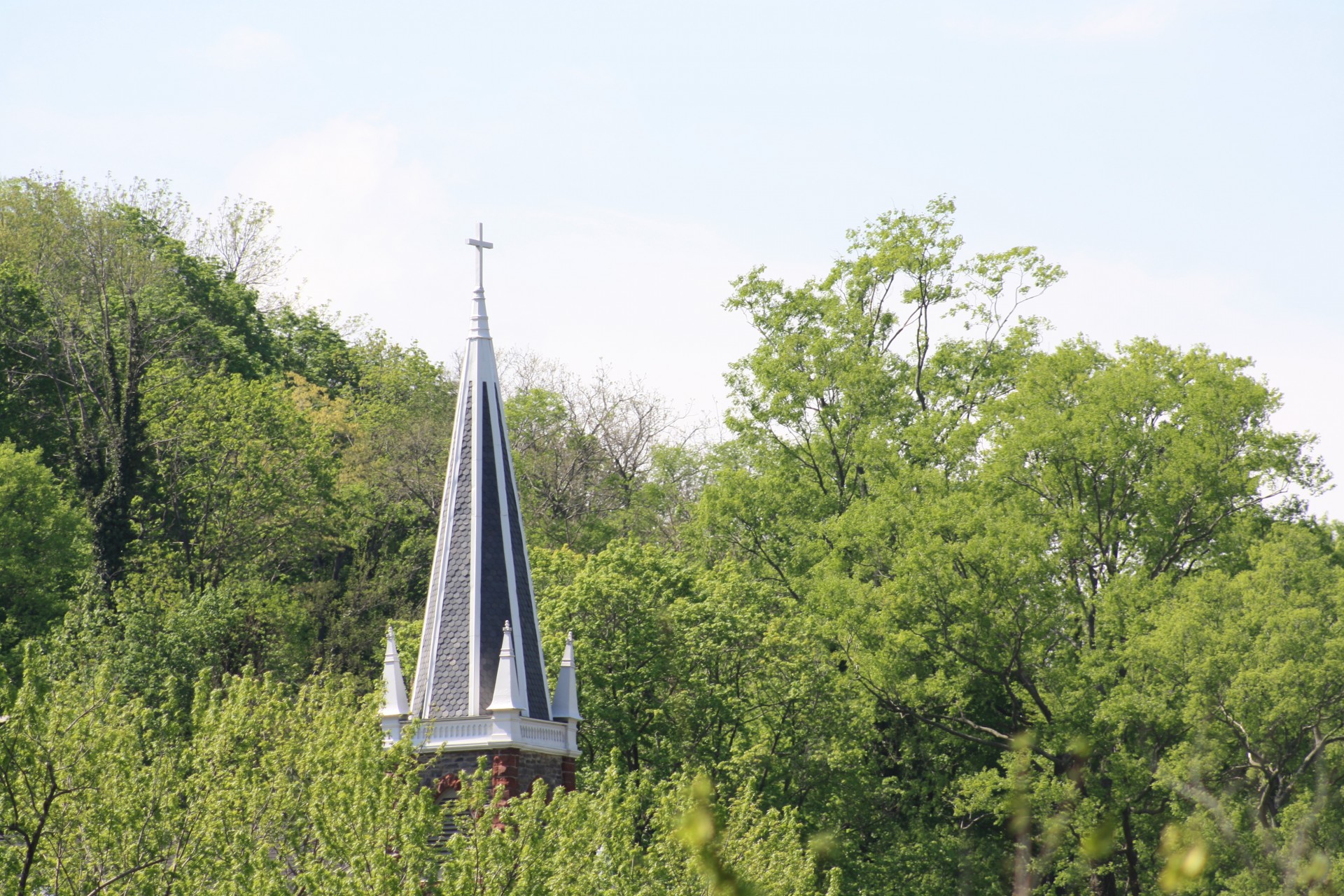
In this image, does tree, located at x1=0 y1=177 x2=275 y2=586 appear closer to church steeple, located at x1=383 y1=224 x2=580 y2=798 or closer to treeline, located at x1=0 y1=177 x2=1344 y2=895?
treeline, located at x1=0 y1=177 x2=1344 y2=895

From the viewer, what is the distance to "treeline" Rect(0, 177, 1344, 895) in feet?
65.8

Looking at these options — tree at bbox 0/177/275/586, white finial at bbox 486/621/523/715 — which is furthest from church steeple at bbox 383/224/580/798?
tree at bbox 0/177/275/586

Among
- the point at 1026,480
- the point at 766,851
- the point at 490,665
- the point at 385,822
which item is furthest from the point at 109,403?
the point at 385,822

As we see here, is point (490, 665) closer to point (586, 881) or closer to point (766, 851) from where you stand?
point (766, 851)

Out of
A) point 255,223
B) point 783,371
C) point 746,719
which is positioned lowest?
point 746,719

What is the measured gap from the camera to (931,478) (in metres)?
Answer: 38.2

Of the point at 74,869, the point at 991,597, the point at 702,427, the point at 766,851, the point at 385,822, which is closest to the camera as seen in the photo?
the point at 74,869

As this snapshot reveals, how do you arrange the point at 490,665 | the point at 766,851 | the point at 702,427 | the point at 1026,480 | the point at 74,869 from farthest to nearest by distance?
the point at 702,427, the point at 1026,480, the point at 490,665, the point at 766,851, the point at 74,869

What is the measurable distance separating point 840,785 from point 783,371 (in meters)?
11.2

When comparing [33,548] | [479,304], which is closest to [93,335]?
[33,548]

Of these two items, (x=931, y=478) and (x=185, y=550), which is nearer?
(x=931, y=478)

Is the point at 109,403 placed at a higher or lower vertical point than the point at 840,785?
higher

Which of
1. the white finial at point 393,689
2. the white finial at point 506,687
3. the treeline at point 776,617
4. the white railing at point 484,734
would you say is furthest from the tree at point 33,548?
the white finial at point 506,687

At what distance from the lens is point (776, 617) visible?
130 ft
